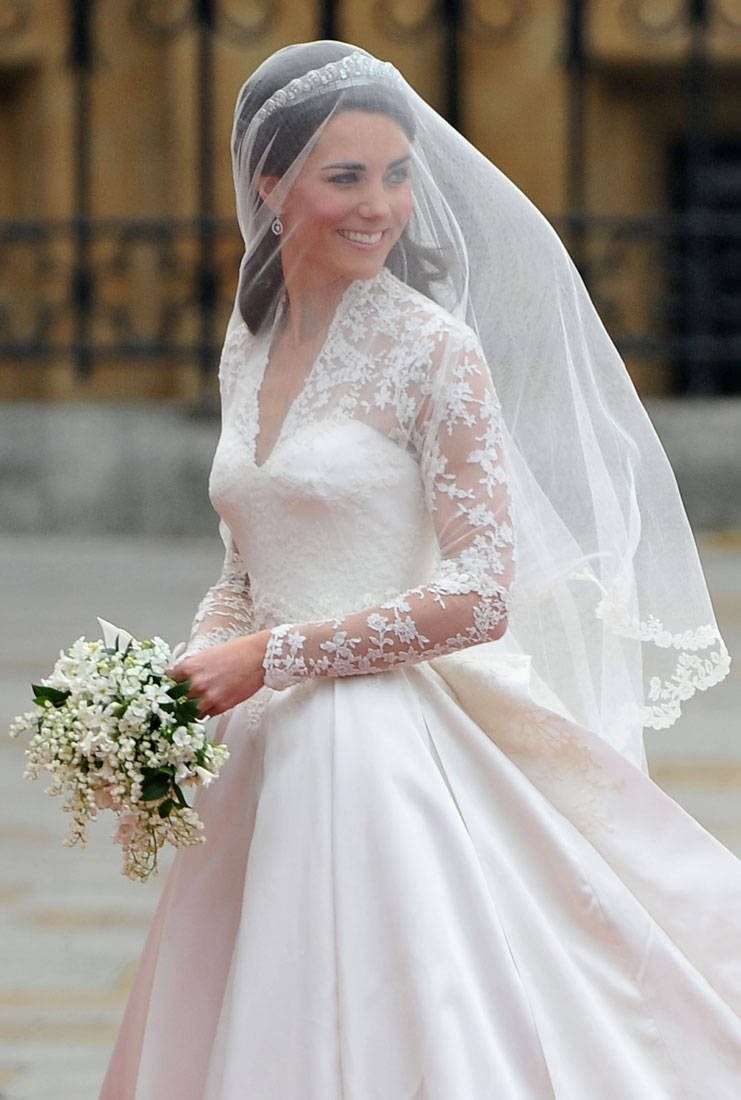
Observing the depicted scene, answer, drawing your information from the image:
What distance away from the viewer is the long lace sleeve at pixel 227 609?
2.81 metres

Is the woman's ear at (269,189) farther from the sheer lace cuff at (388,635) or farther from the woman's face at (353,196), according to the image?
the sheer lace cuff at (388,635)

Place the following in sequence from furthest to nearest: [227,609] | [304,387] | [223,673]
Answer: [227,609] < [304,387] < [223,673]

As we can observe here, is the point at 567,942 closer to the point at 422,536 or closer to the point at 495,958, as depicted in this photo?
the point at 495,958

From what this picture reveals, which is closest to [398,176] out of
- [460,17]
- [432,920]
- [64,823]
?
[432,920]

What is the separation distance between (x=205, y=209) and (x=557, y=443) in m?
7.62

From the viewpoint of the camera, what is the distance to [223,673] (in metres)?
2.57

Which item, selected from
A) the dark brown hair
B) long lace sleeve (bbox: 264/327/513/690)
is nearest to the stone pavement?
long lace sleeve (bbox: 264/327/513/690)

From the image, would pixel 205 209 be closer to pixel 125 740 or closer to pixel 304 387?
pixel 304 387

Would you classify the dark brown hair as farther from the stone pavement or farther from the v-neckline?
the stone pavement

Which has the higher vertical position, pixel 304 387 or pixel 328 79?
pixel 328 79

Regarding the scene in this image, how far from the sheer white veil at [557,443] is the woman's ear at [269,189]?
0.04ft

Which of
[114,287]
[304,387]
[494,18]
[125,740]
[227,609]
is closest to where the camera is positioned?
[125,740]

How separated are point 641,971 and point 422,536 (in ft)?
2.13

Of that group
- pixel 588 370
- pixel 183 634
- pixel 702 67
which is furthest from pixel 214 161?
pixel 588 370
